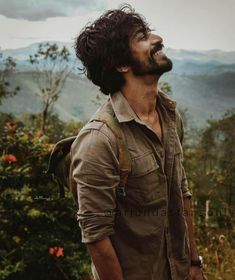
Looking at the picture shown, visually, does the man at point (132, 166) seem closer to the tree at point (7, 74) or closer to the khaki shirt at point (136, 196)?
the khaki shirt at point (136, 196)

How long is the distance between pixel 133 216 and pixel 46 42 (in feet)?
21.6

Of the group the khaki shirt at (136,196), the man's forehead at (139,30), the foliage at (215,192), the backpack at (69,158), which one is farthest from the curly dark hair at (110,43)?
the foliage at (215,192)

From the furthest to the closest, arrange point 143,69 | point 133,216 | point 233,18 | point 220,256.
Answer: point 233,18 < point 220,256 < point 143,69 < point 133,216

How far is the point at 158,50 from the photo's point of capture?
6.35ft

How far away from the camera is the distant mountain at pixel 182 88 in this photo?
8.02 meters

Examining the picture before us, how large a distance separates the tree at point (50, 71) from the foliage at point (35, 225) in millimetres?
3460

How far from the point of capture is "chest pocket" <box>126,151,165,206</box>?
5.67 feet

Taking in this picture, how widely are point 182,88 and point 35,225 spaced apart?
17.8 feet

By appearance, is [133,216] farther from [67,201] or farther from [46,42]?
[46,42]

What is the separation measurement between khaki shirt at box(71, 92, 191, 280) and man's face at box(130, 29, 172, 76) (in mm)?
125

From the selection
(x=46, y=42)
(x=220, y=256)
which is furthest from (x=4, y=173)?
(x=46, y=42)

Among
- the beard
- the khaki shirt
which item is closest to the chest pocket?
the khaki shirt

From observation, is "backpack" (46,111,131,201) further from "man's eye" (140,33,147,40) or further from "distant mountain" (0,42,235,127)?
"distant mountain" (0,42,235,127)

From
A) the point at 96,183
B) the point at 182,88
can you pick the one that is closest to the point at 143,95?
the point at 96,183
